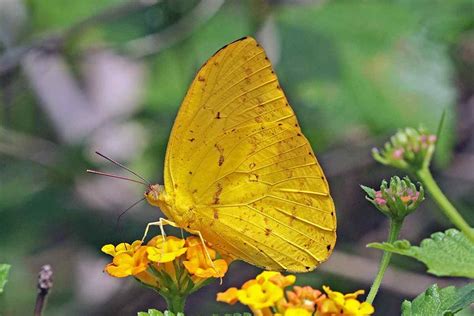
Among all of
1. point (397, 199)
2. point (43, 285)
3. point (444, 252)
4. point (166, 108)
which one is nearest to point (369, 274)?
point (166, 108)

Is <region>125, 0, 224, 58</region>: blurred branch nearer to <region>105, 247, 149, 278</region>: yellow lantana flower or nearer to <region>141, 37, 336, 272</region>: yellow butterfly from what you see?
<region>141, 37, 336, 272</region>: yellow butterfly

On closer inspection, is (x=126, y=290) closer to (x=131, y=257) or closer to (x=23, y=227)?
(x=23, y=227)

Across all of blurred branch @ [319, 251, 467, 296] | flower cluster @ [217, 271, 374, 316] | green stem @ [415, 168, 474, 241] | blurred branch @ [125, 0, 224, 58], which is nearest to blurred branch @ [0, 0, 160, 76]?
blurred branch @ [125, 0, 224, 58]

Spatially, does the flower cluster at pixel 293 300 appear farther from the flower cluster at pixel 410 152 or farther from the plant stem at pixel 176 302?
the flower cluster at pixel 410 152

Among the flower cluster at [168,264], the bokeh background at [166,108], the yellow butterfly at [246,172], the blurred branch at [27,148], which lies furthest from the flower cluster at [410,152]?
the blurred branch at [27,148]

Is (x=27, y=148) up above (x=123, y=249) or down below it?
above

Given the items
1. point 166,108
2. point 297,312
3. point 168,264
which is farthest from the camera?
point 166,108

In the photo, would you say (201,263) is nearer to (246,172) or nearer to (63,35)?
(246,172)

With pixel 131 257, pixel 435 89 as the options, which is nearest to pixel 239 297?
pixel 131 257
